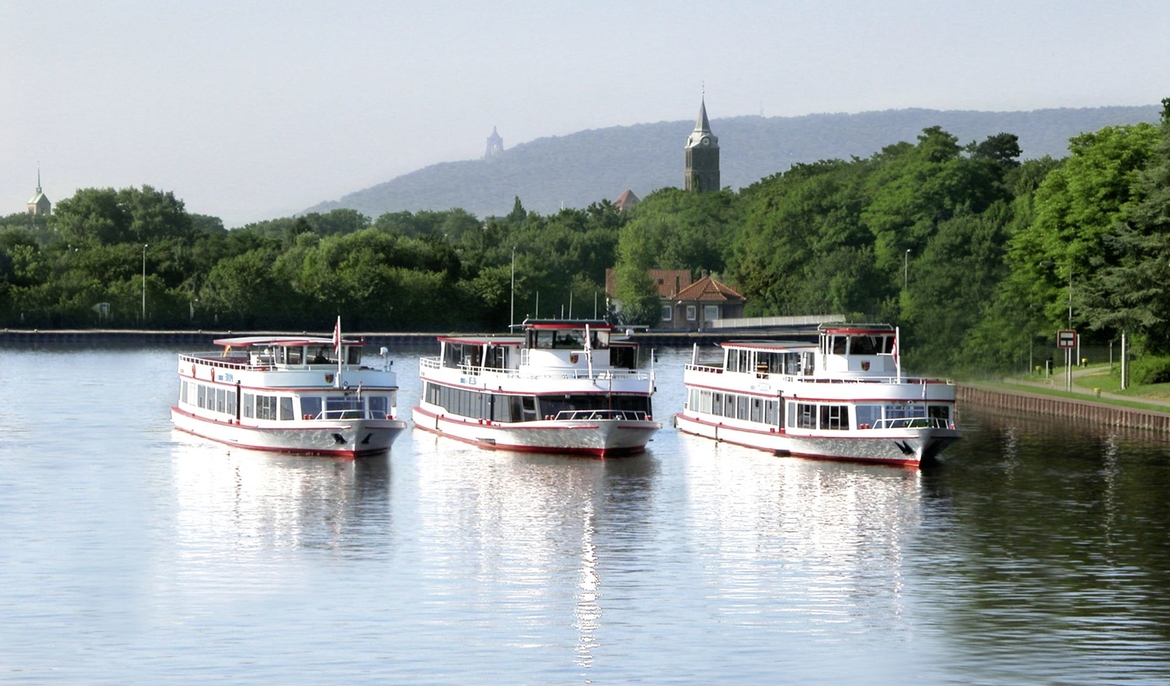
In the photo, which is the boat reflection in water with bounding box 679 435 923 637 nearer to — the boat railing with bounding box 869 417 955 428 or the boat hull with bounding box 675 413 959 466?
the boat hull with bounding box 675 413 959 466

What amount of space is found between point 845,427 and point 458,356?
2180cm

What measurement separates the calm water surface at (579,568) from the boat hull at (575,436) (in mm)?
966

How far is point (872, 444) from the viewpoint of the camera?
81.1 meters

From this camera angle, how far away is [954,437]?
79.8 m

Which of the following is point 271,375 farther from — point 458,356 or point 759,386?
point 759,386

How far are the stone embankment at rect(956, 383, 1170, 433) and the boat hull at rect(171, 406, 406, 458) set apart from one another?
→ 138 feet

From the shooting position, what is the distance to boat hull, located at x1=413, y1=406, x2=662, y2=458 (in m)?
82.6

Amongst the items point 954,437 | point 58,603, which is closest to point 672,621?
point 58,603

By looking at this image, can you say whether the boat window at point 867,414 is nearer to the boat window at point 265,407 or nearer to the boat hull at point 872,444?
the boat hull at point 872,444

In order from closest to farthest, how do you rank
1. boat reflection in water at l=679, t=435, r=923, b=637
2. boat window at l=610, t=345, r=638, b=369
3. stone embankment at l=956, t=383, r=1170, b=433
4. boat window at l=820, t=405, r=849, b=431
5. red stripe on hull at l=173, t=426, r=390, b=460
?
boat reflection in water at l=679, t=435, r=923, b=637
red stripe on hull at l=173, t=426, r=390, b=460
boat window at l=820, t=405, r=849, b=431
boat window at l=610, t=345, r=638, b=369
stone embankment at l=956, t=383, r=1170, b=433

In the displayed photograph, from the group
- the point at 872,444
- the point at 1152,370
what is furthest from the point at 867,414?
the point at 1152,370

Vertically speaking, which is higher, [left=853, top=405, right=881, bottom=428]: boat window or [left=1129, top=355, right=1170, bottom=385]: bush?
[left=1129, top=355, right=1170, bottom=385]: bush

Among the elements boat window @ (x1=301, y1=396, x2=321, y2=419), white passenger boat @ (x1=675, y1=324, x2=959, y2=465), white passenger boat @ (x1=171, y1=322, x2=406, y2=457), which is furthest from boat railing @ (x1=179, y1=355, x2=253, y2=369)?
white passenger boat @ (x1=675, y1=324, x2=959, y2=465)

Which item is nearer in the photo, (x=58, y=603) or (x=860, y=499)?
(x=58, y=603)
